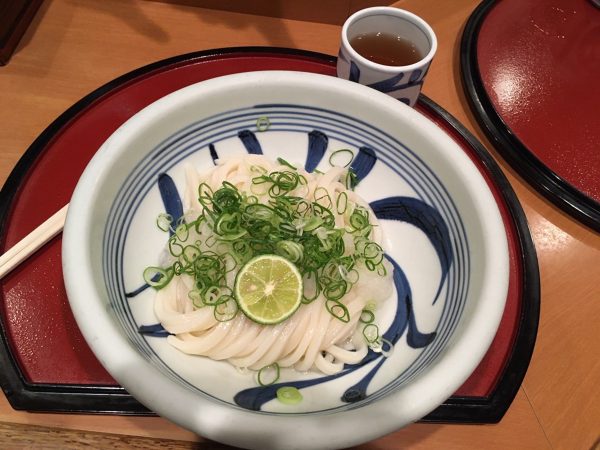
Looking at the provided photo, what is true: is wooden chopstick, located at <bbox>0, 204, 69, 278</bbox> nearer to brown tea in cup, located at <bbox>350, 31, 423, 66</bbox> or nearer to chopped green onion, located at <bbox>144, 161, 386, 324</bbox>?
chopped green onion, located at <bbox>144, 161, 386, 324</bbox>

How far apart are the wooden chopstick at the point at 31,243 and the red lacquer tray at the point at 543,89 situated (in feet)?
4.74

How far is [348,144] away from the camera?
1372 mm

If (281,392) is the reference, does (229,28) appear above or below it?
above

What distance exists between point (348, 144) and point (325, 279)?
0.44 metres

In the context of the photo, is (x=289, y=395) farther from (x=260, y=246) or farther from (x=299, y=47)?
(x=299, y=47)

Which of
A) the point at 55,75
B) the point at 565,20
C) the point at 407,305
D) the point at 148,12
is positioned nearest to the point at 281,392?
the point at 407,305

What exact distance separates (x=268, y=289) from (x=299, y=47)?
3.83 ft

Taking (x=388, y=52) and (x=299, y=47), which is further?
(x=299, y=47)

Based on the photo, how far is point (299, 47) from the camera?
185cm

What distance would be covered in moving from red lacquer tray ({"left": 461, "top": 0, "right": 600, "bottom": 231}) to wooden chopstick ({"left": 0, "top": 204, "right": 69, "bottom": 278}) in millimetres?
1445

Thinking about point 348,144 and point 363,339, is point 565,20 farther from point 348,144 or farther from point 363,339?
point 363,339

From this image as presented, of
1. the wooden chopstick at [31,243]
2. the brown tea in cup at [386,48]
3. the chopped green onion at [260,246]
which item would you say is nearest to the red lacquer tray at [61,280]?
the wooden chopstick at [31,243]

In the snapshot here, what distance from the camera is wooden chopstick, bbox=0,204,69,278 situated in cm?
119

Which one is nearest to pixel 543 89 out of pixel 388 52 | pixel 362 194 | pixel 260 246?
pixel 388 52
